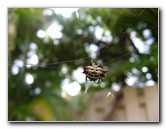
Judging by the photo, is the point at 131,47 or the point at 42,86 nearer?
the point at 131,47

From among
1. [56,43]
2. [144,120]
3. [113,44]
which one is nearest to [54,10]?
[56,43]

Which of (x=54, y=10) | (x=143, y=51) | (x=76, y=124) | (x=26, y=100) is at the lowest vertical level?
(x=76, y=124)

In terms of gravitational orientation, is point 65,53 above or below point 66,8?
below

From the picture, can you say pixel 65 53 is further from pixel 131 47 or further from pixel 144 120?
pixel 144 120
